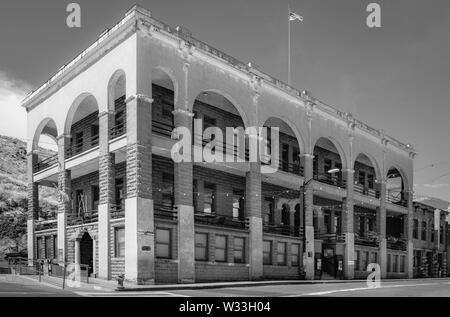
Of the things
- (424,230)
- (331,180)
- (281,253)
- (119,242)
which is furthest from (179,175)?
(424,230)

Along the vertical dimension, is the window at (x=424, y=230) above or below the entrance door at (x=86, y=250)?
below

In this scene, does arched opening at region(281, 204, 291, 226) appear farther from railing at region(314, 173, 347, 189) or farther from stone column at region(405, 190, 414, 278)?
stone column at region(405, 190, 414, 278)

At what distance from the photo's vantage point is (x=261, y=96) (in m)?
33.2

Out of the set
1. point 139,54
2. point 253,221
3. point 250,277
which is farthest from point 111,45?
point 250,277

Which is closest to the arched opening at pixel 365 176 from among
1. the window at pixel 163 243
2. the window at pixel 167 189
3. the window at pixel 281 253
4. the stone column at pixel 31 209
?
the window at pixel 281 253

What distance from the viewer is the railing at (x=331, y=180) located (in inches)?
1585

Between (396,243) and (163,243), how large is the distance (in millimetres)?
29746

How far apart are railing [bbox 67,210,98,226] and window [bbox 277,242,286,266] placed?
1248 centimetres

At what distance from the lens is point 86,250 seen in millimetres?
30031

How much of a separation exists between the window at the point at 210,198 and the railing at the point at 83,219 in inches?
266

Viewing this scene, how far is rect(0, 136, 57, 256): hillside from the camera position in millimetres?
41500

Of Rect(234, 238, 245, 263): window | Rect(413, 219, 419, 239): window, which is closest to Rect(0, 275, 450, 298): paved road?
Rect(234, 238, 245, 263): window

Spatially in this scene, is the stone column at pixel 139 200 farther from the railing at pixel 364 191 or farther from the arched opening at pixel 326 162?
the railing at pixel 364 191
